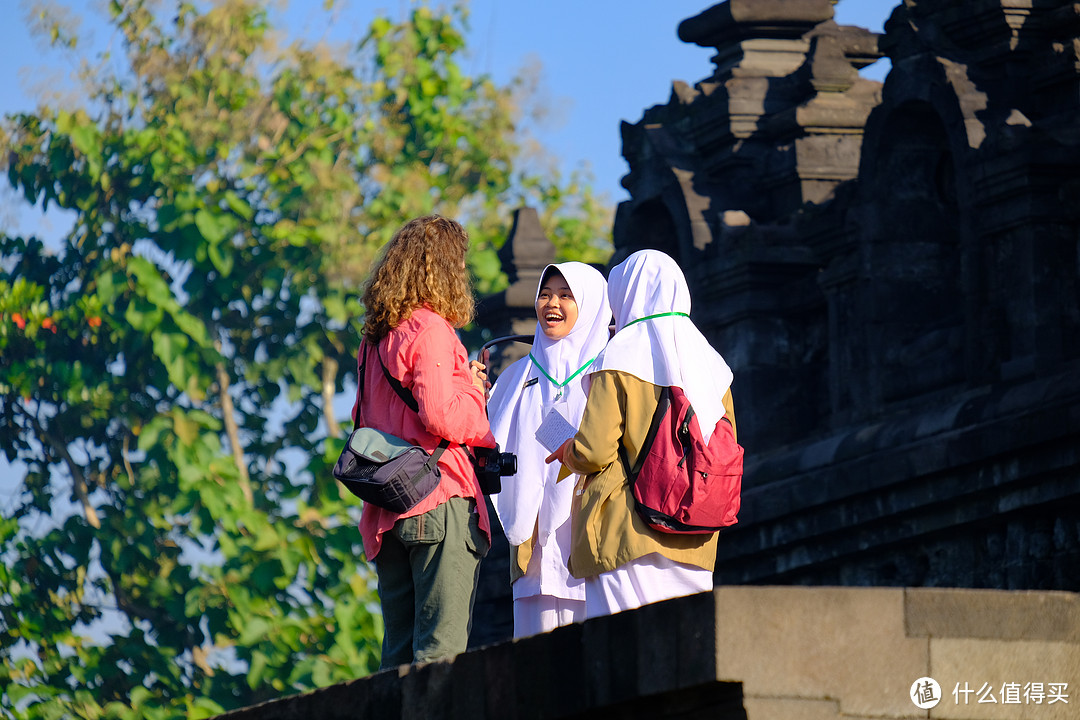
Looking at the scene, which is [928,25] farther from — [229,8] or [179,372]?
[229,8]

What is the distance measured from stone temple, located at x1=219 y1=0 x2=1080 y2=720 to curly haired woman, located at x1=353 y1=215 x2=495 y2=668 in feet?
0.89

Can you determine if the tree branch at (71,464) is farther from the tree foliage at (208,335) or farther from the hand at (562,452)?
the hand at (562,452)

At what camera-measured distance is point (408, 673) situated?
18.1 feet

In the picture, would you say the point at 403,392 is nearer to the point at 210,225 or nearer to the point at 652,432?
the point at 652,432

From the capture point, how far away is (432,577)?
5727 mm

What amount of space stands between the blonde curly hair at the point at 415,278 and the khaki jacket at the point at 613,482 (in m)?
0.48

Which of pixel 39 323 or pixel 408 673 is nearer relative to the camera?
pixel 408 673

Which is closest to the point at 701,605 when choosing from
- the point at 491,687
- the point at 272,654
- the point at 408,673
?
the point at 491,687

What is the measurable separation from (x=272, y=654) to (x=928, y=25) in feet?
30.7

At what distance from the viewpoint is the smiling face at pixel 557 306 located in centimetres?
666

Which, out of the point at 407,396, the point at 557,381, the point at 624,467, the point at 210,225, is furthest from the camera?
the point at 210,225

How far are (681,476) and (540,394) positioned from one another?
3.53 ft

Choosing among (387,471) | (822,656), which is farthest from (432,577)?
(822,656)

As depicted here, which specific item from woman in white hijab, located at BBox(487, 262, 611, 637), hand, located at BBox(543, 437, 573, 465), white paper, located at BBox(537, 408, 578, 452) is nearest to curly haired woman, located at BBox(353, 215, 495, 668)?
hand, located at BBox(543, 437, 573, 465)
